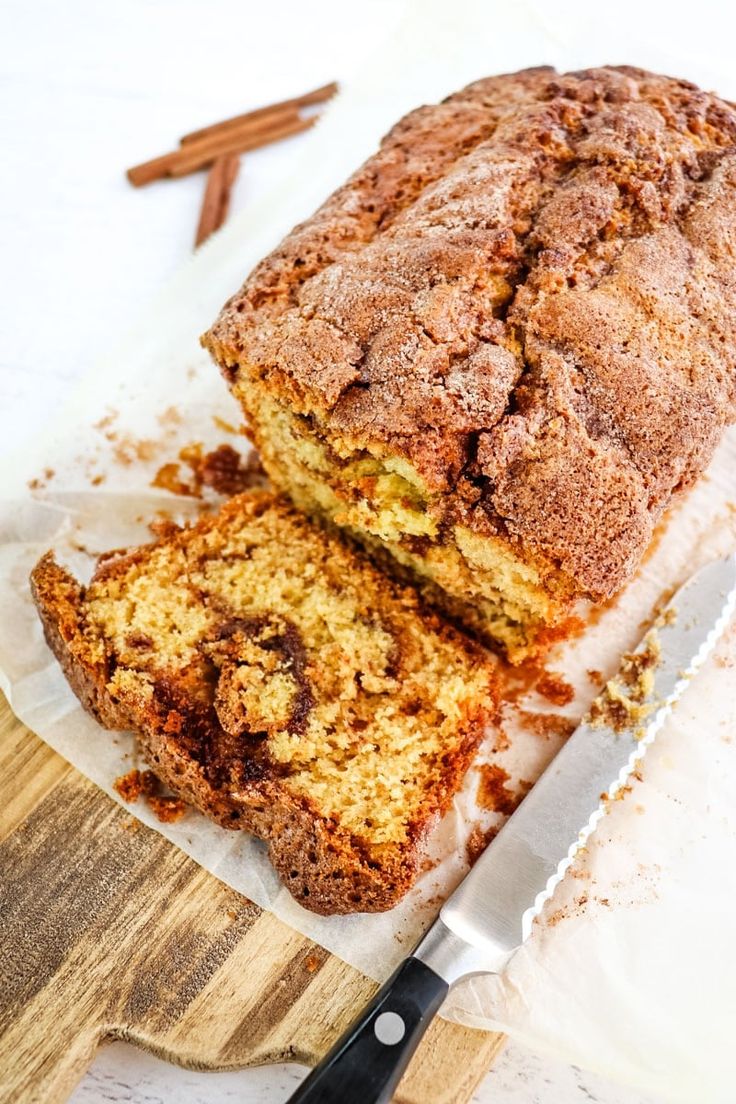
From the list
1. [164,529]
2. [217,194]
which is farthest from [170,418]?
[217,194]

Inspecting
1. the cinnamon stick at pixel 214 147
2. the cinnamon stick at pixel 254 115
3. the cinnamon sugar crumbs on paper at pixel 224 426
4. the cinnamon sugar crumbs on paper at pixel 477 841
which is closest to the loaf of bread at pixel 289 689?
the cinnamon sugar crumbs on paper at pixel 477 841

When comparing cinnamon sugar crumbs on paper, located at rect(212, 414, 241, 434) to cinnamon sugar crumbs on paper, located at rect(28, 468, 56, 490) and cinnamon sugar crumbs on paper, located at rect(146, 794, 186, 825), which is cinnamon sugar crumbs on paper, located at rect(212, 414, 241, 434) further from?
cinnamon sugar crumbs on paper, located at rect(146, 794, 186, 825)

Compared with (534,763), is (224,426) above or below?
above

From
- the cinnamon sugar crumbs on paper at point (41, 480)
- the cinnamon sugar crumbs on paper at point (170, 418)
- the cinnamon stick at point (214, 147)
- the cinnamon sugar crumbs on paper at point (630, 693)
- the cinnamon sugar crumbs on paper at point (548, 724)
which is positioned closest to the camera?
the cinnamon sugar crumbs on paper at point (630, 693)

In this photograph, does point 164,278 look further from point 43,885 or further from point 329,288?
point 43,885

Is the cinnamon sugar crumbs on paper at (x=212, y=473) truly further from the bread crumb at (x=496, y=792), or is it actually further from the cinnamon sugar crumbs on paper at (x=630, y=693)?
the cinnamon sugar crumbs on paper at (x=630, y=693)

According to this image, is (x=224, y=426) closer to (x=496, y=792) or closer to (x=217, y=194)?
(x=217, y=194)
